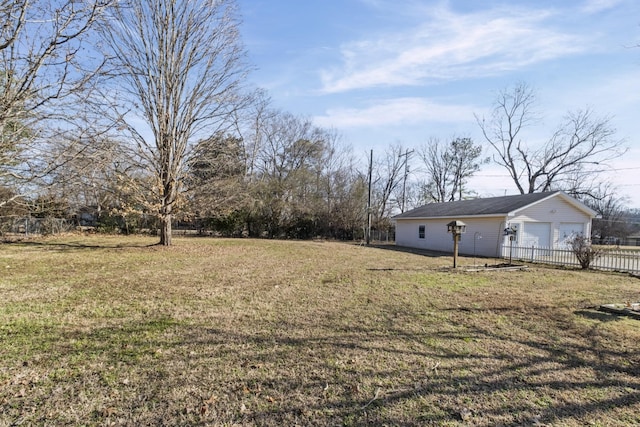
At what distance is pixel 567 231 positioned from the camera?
55.3 feet

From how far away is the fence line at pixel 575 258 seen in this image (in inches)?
417

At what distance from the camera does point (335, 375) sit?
10.1ft

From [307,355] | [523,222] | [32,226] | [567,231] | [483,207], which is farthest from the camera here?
[483,207]

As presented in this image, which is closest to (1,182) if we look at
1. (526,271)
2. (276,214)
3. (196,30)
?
(196,30)

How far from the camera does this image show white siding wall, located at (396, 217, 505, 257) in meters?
16.1

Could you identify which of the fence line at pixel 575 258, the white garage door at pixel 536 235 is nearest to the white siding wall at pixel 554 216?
the white garage door at pixel 536 235

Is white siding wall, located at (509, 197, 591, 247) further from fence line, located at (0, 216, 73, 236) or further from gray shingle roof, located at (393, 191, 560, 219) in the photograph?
fence line, located at (0, 216, 73, 236)

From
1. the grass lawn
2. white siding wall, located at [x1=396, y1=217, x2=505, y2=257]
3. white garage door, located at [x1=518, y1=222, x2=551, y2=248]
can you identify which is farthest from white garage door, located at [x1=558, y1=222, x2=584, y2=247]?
the grass lawn

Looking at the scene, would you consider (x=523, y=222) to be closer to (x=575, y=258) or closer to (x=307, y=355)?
(x=575, y=258)

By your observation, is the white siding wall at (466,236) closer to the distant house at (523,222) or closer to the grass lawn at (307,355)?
the distant house at (523,222)

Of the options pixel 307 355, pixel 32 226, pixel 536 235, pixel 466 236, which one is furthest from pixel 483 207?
pixel 32 226

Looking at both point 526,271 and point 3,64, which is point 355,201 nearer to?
point 526,271

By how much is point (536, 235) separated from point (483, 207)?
293 cm

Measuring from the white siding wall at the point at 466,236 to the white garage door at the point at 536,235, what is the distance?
1260 millimetres
